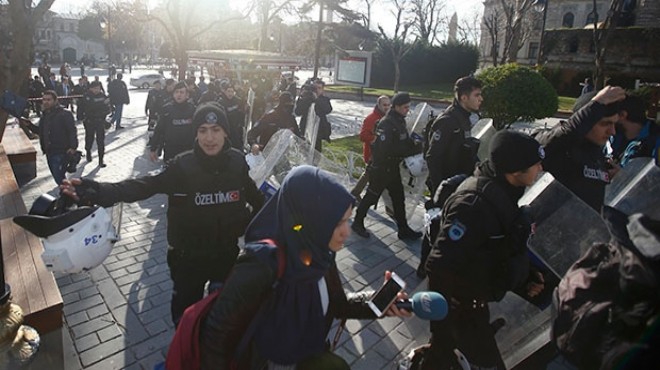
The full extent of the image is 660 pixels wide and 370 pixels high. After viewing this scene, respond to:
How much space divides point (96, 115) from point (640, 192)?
10290mm

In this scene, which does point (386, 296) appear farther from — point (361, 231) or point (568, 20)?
point (568, 20)

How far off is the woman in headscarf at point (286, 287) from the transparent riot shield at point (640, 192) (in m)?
2.32

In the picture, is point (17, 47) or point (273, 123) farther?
point (273, 123)

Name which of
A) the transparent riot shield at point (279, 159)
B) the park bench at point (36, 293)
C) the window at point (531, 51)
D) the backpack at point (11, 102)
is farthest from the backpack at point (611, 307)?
the window at point (531, 51)

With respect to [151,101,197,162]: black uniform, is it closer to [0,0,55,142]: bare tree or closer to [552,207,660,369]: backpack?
[0,0,55,142]: bare tree

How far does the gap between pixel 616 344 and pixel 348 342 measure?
2.72 metres

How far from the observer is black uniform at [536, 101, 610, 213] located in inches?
144

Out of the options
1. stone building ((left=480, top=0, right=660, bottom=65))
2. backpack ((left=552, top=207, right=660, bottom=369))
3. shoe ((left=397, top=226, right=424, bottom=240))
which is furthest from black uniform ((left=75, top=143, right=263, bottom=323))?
stone building ((left=480, top=0, right=660, bottom=65))

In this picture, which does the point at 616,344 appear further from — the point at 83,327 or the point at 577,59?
the point at 577,59

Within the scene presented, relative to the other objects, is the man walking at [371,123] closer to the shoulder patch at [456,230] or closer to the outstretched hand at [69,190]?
the shoulder patch at [456,230]

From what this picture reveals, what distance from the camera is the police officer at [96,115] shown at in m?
10.0

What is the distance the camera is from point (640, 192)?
316cm

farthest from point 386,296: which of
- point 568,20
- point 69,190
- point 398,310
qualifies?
point 568,20

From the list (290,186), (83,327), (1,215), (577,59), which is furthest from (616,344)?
(577,59)
